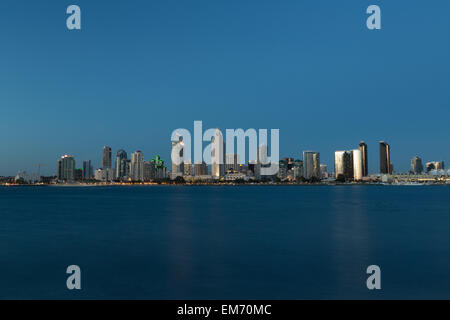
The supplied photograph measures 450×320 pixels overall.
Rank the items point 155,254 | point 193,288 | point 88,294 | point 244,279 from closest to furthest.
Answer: point 88,294 < point 193,288 < point 244,279 < point 155,254

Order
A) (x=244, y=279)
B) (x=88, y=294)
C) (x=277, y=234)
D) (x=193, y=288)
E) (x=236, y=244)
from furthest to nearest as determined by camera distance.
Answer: (x=277, y=234)
(x=236, y=244)
(x=244, y=279)
(x=193, y=288)
(x=88, y=294)

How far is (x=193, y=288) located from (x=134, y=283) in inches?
125

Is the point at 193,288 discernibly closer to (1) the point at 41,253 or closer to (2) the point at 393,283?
(2) the point at 393,283

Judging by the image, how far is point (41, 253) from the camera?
25.8 meters

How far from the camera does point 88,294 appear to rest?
16.3 metres

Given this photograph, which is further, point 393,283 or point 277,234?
point 277,234

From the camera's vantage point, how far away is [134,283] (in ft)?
58.9
